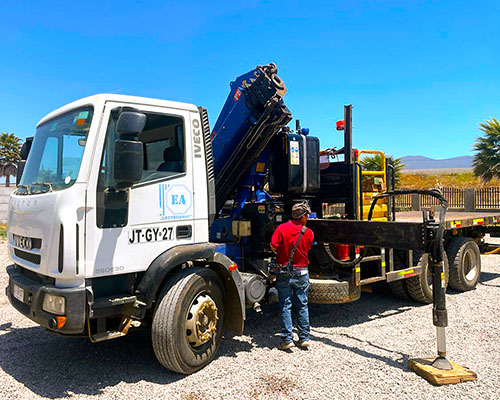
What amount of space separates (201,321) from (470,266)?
5.95 metres

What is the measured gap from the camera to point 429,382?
3.85 meters

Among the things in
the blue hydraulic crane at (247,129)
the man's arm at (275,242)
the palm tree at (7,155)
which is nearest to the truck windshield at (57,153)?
the blue hydraulic crane at (247,129)

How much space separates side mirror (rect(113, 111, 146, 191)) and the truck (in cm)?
1

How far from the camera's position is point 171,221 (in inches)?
163

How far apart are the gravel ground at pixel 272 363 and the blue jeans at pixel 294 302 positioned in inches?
9.4

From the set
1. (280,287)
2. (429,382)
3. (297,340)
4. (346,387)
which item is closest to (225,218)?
(280,287)

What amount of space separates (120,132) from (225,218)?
242cm

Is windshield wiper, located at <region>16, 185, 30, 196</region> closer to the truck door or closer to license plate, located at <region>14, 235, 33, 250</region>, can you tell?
license plate, located at <region>14, 235, 33, 250</region>

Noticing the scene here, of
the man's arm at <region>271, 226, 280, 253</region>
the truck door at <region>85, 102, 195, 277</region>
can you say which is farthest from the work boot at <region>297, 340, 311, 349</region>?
the truck door at <region>85, 102, 195, 277</region>

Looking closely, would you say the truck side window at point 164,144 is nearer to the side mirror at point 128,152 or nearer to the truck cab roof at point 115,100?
the truck cab roof at point 115,100

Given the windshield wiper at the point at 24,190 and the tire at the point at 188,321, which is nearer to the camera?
the tire at the point at 188,321

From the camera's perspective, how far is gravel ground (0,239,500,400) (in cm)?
373

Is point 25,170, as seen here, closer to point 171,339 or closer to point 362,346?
point 171,339

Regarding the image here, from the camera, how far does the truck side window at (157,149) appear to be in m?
3.75
